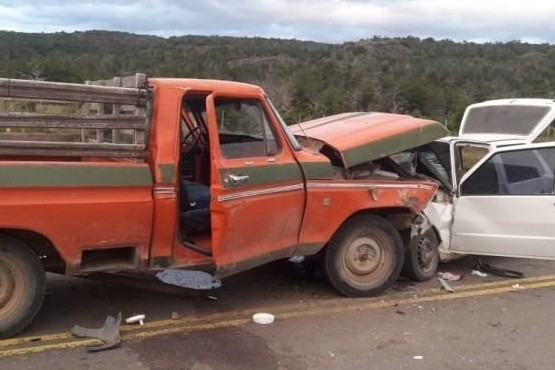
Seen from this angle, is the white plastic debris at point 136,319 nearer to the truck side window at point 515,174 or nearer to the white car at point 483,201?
Result: the white car at point 483,201

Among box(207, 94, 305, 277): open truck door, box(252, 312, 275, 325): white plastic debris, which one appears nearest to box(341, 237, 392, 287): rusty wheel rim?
box(207, 94, 305, 277): open truck door

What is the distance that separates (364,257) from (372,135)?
122 centimetres

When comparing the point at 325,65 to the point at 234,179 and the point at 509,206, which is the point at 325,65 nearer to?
the point at 509,206

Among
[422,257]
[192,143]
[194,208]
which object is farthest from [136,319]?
[422,257]

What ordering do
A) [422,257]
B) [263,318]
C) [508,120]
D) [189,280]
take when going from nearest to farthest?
[263,318] < [189,280] < [422,257] < [508,120]

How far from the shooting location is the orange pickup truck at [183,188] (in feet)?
17.3

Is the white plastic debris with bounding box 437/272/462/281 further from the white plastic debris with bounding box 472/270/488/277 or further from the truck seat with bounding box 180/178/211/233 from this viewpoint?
the truck seat with bounding box 180/178/211/233

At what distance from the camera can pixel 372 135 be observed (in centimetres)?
697

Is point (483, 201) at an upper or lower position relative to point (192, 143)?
lower

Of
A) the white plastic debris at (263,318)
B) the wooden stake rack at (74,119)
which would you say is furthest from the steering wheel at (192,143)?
the white plastic debris at (263,318)

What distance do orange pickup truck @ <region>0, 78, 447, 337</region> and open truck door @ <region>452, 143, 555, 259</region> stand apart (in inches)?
30.7

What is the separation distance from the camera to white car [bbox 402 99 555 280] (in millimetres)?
7590

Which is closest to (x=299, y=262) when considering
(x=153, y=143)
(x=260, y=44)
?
(x=153, y=143)

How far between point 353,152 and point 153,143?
2.03 m
